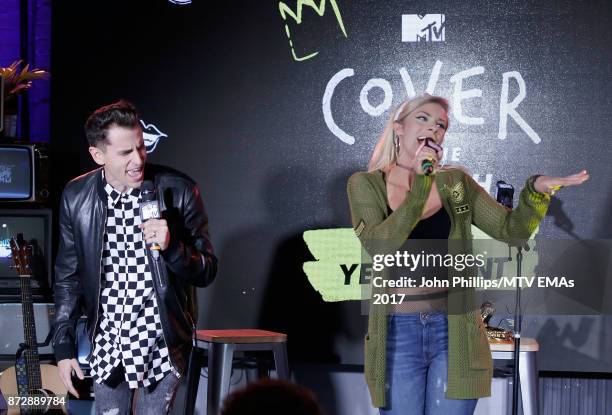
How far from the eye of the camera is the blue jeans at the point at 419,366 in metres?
2.73

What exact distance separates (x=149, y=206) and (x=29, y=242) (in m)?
2.07

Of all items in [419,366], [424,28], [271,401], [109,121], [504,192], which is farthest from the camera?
[424,28]

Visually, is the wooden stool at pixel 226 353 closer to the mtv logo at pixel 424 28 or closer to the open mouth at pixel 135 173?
the open mouth at pixel 135 173

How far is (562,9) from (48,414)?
10.4ft

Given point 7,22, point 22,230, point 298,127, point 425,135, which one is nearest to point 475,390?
point 425,135

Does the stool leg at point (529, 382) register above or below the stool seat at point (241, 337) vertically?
below

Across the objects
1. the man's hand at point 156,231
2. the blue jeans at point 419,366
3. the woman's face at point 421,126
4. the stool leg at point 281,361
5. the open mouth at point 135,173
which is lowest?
the stool leg at point 281,361

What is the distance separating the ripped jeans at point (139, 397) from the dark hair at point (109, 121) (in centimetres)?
81

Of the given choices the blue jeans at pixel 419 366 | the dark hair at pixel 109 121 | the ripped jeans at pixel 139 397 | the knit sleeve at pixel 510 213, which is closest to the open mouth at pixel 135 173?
the dark hair at pixel 109 121

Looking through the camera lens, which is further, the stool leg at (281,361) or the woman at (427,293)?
the stool leg at (281,361)

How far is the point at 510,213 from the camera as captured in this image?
2.85 m

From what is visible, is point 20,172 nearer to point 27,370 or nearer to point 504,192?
point 27,370

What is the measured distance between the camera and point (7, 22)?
532cm

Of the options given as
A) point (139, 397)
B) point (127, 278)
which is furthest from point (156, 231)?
point (139, 397)
